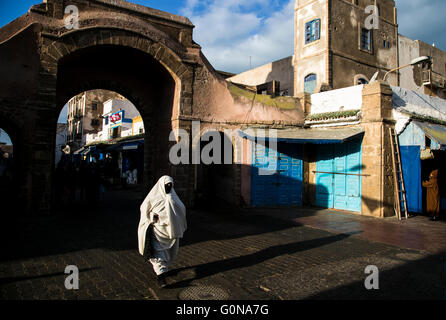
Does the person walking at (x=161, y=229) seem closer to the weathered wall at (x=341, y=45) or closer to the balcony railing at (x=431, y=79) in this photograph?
the weathered wall at (x=341, y=45)

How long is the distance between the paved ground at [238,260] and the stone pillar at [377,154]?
3.56ft

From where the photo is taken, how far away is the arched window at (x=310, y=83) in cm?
2026

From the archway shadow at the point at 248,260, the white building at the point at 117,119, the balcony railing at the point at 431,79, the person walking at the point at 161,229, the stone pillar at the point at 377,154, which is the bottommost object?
the archway shadow at the point at 248,260

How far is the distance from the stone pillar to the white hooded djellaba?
794 centimetres

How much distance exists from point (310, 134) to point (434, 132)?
12.9ft

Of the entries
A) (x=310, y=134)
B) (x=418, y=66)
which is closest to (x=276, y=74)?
(x=418, y=66)

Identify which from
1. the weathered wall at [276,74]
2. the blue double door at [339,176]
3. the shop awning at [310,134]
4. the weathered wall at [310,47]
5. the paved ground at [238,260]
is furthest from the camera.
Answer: the weathered wall at [276,74]

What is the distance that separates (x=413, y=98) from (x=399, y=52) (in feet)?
48.8

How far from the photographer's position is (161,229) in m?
4.45

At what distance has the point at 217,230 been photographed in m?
8.08

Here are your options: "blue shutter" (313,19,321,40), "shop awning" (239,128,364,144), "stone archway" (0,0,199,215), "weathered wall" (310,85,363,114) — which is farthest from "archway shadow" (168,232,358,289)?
"blue shutter" (313,19,321,40)

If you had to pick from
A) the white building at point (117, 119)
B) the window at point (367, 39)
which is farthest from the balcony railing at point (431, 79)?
the white building at point (117, 119)
